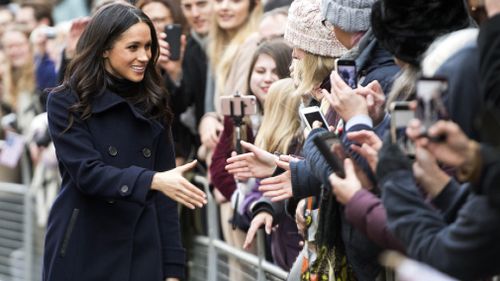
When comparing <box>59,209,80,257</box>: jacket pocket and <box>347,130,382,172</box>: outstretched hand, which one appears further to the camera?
<box>59,209,80,257</box>: jacket pocket

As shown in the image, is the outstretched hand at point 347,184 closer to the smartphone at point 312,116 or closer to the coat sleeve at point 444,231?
the coat sleeve at point 444,231

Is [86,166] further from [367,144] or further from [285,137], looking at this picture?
[367,144]

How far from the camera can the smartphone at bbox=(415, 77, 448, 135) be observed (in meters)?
4.38

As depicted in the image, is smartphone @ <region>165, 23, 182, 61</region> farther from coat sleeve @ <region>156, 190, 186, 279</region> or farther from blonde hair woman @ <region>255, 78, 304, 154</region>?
coat sleeve @ <region>156, 190, 186, 279</region>

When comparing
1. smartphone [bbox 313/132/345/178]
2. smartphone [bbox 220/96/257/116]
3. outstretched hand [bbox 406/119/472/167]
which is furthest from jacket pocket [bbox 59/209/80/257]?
outstretched hand [bbox 406/119/472/167]

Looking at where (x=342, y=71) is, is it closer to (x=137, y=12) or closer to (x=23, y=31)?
(x=137, y=12)

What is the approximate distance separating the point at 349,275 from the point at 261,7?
4387 millimetres

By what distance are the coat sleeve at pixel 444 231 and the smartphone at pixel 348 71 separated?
3.62 ft

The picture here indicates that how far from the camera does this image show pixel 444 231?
4402 millimetres

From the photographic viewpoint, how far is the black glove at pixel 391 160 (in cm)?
468

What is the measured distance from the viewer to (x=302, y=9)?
713 cm

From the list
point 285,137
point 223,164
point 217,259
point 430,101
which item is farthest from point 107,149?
point 217,259

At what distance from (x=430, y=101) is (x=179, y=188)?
215 cm

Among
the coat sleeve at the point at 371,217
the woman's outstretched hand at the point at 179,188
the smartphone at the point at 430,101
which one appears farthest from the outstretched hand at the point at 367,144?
the woman's outstretched hand at the point at 179,188
